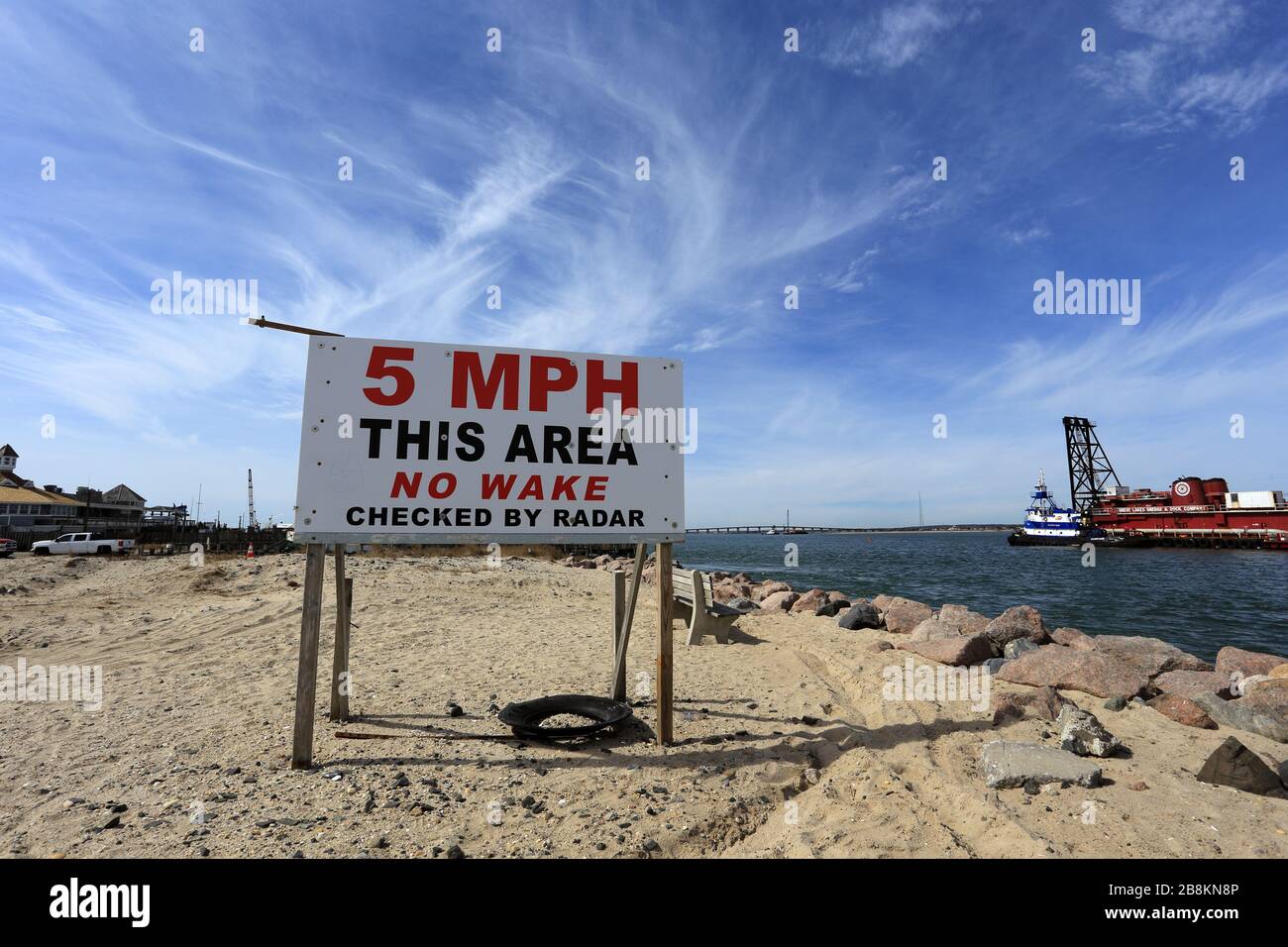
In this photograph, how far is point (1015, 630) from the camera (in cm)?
1137

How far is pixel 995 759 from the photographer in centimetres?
482

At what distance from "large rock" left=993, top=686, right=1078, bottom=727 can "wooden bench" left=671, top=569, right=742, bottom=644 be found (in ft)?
16.4

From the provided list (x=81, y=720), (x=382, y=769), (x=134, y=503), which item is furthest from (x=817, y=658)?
(x=134, y=503)

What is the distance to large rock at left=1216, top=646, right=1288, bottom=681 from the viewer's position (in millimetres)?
9531

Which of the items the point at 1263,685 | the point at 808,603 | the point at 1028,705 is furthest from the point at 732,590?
the point at 1028,705

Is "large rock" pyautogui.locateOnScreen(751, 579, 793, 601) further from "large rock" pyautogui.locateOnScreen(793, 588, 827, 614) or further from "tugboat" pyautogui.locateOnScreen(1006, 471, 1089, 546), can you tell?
"tugboat" pyautogui.locateOnScreen(1006, 471, 1089, 546)

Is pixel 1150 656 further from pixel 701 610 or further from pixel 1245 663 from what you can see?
pixel 701 610

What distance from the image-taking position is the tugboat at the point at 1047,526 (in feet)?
240

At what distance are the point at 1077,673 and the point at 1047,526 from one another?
83641 mm

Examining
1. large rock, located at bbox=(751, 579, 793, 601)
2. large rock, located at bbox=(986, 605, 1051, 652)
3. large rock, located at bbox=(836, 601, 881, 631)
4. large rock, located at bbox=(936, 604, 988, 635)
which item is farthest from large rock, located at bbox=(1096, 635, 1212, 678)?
large rock, located at bbox=(751, 579, 793, 601)

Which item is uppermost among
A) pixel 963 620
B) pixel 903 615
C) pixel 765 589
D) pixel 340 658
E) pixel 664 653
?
pixel 664 653
